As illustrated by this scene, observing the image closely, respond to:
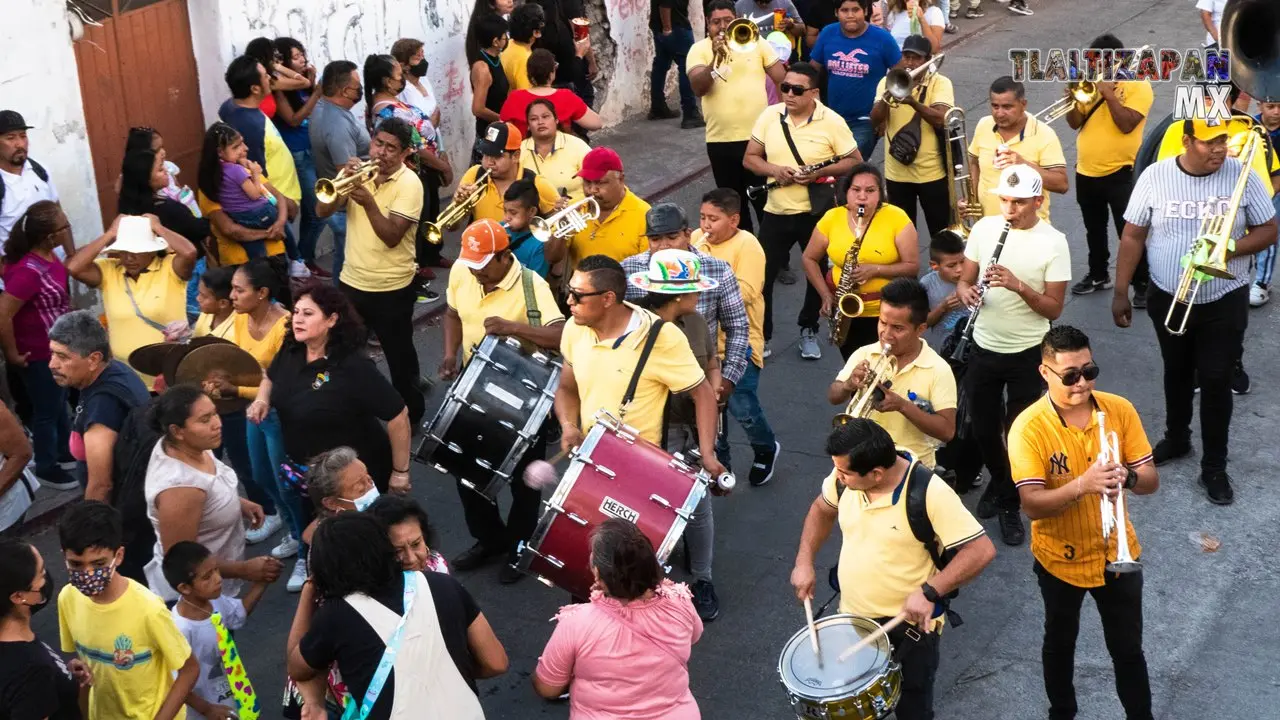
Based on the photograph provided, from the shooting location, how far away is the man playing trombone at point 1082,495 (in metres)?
5.80

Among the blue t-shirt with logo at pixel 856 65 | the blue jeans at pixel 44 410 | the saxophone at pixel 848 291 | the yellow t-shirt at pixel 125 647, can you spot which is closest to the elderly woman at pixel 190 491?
the yellow t-shirt at pixel 125 647

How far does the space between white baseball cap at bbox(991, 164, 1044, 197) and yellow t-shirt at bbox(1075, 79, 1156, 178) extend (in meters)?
2.87

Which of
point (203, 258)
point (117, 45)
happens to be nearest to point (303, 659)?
point (203, 258)

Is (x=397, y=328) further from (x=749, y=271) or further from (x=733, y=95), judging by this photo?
(x=733, y=95)

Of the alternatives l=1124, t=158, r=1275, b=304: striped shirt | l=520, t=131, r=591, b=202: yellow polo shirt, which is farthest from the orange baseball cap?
l=1124, t=158, r=1275, b=304: striped shirt

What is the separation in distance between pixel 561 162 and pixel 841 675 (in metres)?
4.94

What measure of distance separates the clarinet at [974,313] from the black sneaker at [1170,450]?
1.40 metres

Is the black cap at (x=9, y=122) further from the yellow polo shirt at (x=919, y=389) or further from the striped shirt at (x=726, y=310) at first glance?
the yellow polo shirt at (x=919, y=389)

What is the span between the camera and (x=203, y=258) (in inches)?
356

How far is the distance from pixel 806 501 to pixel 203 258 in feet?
12.3

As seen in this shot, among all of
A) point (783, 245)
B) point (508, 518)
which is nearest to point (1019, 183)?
point (783, 245)

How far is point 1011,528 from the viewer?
7.90 metres

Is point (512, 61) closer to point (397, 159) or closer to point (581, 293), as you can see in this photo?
point (397, 159)

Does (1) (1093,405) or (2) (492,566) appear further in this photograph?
(2) (492,566)
